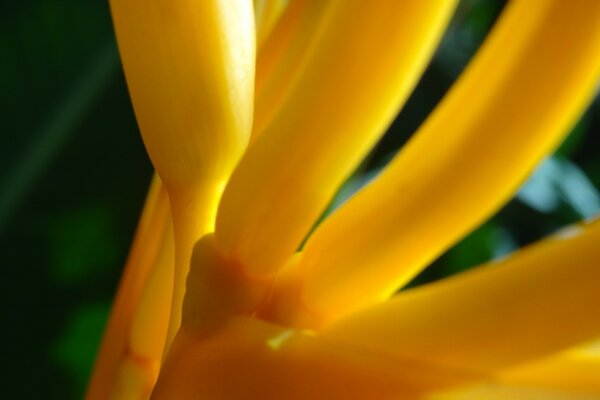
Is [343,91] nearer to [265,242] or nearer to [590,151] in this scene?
[265,242]

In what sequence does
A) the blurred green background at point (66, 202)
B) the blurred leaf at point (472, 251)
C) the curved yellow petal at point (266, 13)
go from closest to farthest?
the curved yellow petal at point (266, 13) < the blurred green background at point (66, 202) < the blurred leaf at point (472, 251)

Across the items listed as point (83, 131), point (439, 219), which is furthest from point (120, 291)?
point (83, 131)

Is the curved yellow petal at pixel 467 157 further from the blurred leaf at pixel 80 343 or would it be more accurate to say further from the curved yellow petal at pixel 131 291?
the blurred leaf at pixel 80 343

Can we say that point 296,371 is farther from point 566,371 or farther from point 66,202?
point 66,202

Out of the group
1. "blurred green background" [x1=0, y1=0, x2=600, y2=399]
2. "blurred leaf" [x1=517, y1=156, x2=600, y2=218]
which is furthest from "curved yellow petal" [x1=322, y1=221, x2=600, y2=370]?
"blurred leaf" [x1=517, y1=156, x2=600, y2=218]

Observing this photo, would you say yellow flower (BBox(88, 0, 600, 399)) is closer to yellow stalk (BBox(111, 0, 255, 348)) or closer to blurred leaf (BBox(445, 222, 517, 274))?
yellow stalk (BBox(111, 0, 255, 348))

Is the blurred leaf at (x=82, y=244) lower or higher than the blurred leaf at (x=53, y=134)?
lower

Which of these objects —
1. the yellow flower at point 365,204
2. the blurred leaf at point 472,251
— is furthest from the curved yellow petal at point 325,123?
the blurred leaf at point 472,251
